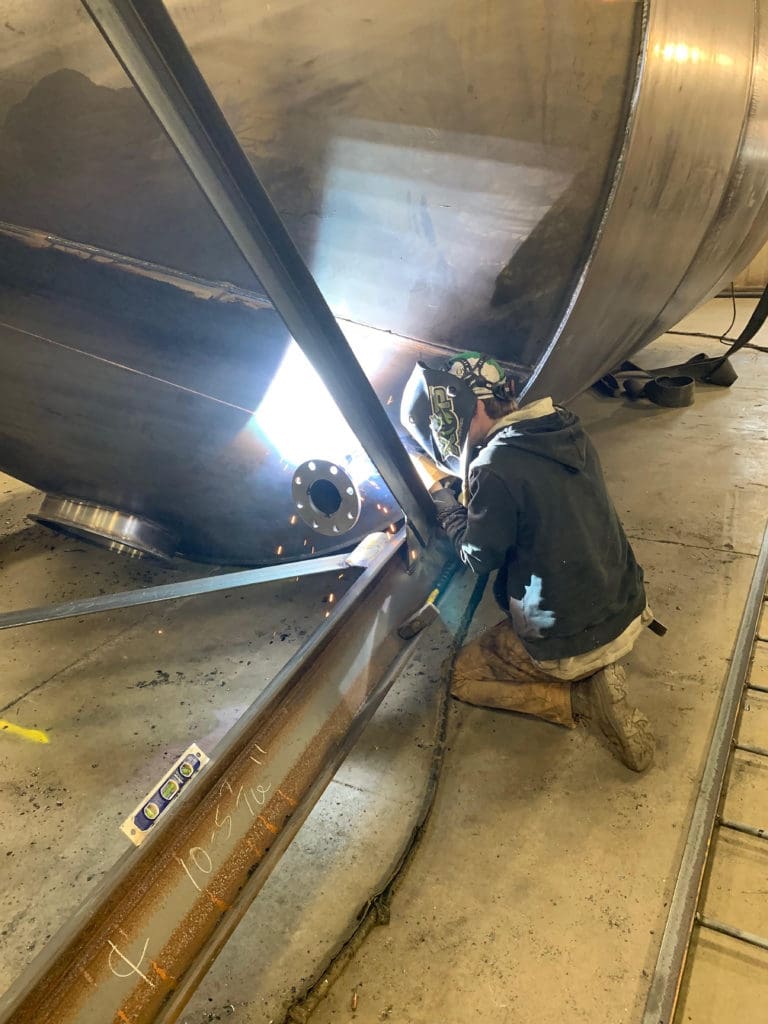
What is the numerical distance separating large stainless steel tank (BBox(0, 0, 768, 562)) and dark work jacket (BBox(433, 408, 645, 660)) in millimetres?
279

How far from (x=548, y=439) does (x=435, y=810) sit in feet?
3.19

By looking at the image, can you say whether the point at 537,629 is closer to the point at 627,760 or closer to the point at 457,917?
the point at 627,760

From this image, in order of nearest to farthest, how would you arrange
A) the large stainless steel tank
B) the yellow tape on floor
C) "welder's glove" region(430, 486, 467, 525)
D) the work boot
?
1. the large stainless steel tank
2. the work boot
3. "welder's glove" region(430, 486, 467, 525)
4. the yellow tape on floor

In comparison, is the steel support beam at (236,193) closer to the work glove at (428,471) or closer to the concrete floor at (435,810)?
the work glove at (428,471)

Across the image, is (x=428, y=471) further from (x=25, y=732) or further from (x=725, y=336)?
(x=725, y=336)

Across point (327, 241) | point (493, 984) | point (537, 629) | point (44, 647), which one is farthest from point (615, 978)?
point (44, 647)

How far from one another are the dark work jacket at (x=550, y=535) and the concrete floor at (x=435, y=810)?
1.14 ft

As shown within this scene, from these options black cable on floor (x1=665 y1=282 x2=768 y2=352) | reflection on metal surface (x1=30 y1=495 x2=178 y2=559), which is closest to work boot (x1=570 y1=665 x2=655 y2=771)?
reflection on metal surface (x1=30 y1=495 x2=178 y2=559)

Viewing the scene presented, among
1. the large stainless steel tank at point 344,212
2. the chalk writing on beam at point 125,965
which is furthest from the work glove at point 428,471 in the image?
the chalk writing on beam at point 125,965

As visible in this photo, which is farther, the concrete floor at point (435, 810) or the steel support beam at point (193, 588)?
the steel support beam at point (193, 588)

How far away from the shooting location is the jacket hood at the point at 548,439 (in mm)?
1705

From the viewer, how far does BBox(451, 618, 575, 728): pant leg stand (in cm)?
199

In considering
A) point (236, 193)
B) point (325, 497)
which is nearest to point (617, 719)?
point (325, 497)

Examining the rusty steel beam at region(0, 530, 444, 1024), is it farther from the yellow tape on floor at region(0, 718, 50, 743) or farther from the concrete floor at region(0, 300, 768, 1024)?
the yellow tape on floor at region(0, 718, 50, 743)
